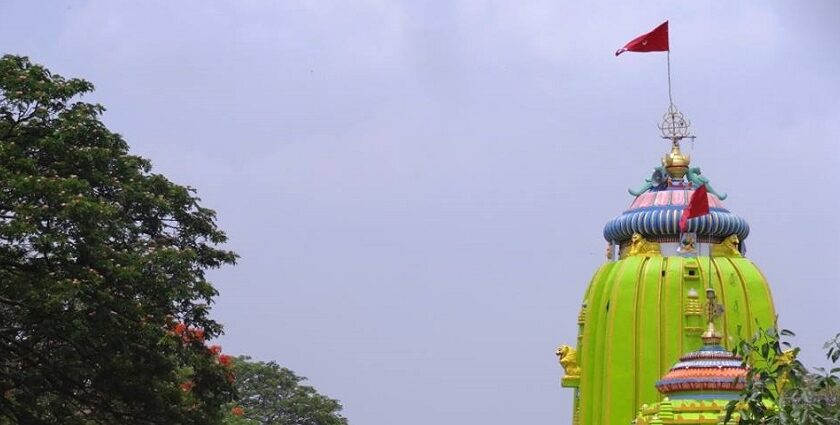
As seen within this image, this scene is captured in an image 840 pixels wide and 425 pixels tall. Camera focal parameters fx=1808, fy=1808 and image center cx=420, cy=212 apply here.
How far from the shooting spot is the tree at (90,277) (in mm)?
26766

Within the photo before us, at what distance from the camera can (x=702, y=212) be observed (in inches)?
1644

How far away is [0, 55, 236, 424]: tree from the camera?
26766 mm

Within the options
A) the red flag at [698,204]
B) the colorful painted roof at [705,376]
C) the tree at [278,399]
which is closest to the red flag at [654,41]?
the red flag at [698,204]

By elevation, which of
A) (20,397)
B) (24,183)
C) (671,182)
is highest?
(671,182)

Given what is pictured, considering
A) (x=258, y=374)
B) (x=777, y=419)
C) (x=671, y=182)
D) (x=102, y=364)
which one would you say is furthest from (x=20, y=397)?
(x=258, y=374)

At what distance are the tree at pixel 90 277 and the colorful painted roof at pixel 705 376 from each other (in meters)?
8.12

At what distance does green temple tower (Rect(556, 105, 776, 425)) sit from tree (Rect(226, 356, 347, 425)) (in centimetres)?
1359

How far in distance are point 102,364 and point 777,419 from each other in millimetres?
13088

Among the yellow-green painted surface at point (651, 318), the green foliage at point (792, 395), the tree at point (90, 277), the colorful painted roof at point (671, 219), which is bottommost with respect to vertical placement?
the green foliage at point (792, 395)

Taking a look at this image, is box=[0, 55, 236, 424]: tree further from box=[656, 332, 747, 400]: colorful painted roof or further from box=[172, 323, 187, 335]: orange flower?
box=[656, 332, 747, 400]: colorful painted roof

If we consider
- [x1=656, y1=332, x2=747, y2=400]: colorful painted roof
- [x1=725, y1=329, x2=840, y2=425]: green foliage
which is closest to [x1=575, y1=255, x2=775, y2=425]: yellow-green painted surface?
[x1=656, y1=332, x2=747, y2=400]: colorful painted roof

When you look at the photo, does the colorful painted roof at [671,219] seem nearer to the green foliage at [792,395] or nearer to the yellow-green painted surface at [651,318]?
the yellow-green painted surface at [651,318]

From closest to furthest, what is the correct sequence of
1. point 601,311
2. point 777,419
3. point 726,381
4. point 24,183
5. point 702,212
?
1. point 777,419
2. point 24,183
3. point 726,381
4. point 702,212
5. point 601,311

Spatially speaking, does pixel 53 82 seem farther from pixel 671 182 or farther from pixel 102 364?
pixel 671 182
